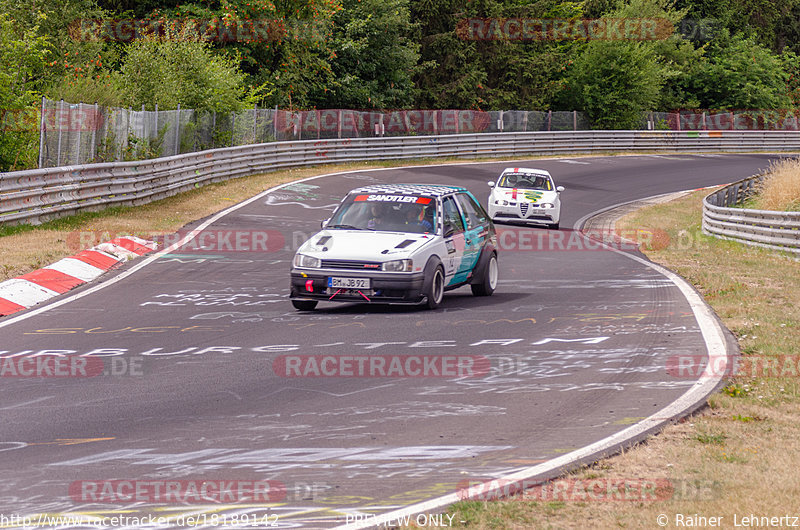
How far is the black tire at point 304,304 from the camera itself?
12.5 metres

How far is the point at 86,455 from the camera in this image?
651cm

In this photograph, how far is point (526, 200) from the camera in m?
25.4

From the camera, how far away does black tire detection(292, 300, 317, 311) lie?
12.5 m

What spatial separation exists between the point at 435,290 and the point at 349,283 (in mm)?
1201

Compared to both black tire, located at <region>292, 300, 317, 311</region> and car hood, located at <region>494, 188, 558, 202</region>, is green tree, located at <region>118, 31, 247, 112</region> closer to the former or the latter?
car hood, located at <region>494, 188, 558, 202</region>

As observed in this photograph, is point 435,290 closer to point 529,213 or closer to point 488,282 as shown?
point 488,282

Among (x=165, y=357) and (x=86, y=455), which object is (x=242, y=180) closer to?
(x=165, y=357)

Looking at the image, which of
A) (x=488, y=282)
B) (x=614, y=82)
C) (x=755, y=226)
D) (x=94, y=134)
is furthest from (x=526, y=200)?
(x=614, y=82)

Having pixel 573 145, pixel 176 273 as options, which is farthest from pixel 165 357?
pixel 573 145

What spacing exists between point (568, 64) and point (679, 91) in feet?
41.5

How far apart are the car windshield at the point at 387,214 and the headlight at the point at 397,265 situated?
3.00ft

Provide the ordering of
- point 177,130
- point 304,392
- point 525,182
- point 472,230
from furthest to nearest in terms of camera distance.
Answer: point 177,130 < point 525,182 < point 472,230 < point 304,392

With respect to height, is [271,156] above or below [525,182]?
above

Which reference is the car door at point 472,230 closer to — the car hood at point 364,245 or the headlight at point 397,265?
the car hood at point 364,245
